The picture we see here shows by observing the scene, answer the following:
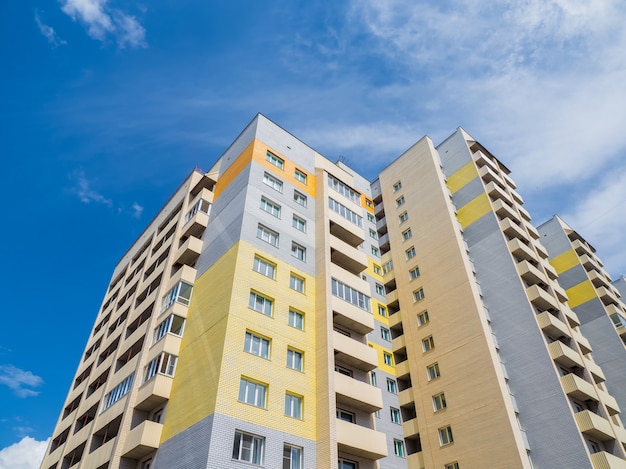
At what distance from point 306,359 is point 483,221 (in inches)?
1095

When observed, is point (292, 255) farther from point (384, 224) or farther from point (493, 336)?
point (384, 224)

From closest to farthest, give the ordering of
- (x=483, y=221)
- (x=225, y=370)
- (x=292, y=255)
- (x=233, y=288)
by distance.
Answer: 1. (x=225, y=370)
2. (x=233, y=288)
3. (x=292, y=255)
4. (x=483, y=221)

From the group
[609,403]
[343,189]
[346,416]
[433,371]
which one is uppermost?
[343,189]

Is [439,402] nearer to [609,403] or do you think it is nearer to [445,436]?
[445,436]

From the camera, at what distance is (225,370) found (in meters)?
23.9

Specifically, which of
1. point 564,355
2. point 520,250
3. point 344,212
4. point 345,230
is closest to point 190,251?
point 345,230

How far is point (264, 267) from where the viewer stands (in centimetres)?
3088

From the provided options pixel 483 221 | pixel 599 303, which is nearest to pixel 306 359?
pixel 483 221

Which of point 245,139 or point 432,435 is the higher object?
point 245,139

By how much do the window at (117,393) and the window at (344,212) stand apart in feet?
69.8

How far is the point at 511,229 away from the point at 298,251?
24.6 meters

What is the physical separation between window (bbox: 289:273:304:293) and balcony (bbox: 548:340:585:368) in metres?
20.8

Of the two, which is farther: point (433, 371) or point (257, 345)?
point (433, 371)

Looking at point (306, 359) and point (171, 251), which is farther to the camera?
point (171, 251)
